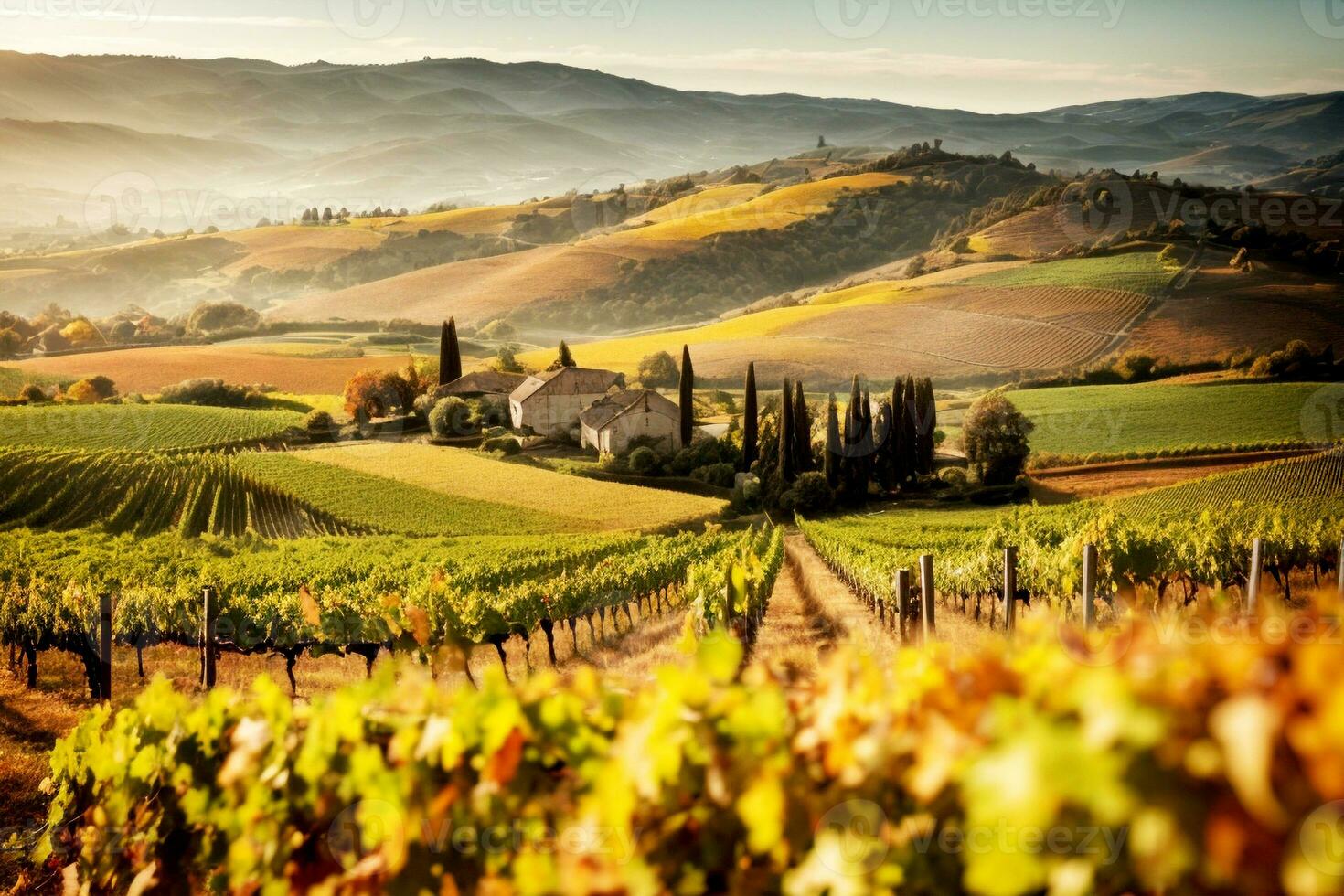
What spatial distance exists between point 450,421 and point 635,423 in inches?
415

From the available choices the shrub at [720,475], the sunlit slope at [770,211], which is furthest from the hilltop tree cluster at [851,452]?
the sunlit slope at [770,211]

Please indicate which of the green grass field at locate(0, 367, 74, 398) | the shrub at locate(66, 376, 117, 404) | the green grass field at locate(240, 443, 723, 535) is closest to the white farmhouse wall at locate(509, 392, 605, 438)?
the green grass field at locate(240, 443, 723, 535)

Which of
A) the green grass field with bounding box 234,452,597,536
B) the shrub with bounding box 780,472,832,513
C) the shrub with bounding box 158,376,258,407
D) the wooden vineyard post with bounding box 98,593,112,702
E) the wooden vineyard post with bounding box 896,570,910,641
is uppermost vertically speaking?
the wooden vineyard post with bounding box 896,570,910,641

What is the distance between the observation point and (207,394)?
63.0 metres

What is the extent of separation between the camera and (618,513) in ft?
133

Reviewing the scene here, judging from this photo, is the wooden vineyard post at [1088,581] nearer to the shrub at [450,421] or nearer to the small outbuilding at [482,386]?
the shrub at [450,421]

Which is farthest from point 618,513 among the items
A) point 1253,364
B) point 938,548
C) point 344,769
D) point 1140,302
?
point 1140,302

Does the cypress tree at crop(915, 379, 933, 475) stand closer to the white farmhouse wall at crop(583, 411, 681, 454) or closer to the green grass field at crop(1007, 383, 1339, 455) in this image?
the green grass field at crop(1007, 383, 1339, 455)

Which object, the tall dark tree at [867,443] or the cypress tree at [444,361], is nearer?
the tall dark tree at [867,443]

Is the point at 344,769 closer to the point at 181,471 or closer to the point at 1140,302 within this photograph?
the point at 181,471

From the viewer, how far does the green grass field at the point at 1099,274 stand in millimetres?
76062

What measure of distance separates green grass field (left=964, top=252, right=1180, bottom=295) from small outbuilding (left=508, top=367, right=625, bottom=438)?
135 feet

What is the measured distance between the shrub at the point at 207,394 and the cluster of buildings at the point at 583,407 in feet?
43.0

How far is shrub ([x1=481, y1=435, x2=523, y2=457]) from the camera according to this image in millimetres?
53237
